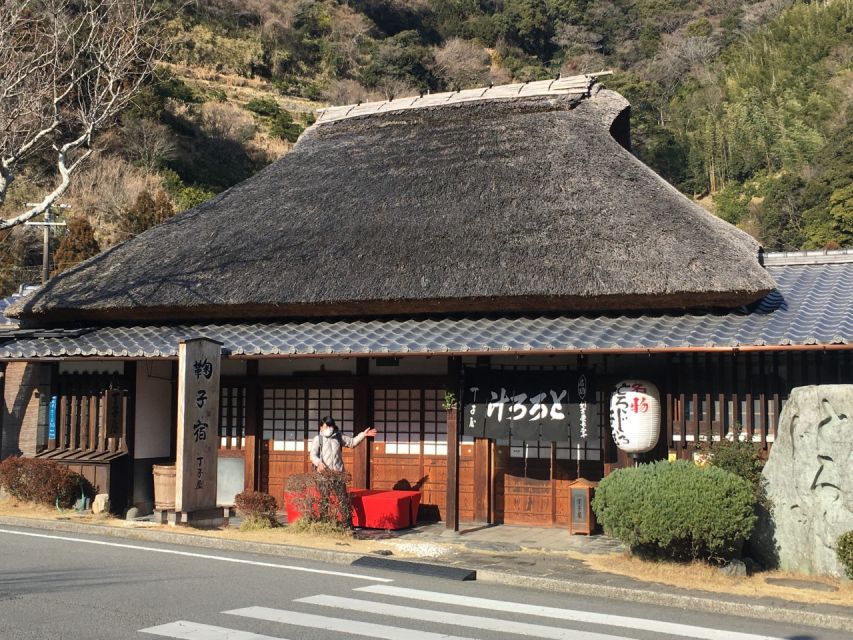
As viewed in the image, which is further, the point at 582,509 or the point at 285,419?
the point at 285,419

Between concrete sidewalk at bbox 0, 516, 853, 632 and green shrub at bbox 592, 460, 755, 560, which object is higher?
green shrub at bbox 592, 460, 755, 560

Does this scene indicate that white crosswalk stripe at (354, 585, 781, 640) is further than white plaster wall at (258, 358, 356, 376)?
No

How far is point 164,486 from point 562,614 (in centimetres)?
888

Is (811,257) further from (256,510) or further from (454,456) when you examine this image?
(256,510)

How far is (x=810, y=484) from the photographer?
9133 millimetres

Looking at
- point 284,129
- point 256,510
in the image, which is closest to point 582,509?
point 256,510

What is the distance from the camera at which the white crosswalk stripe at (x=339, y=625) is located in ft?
21.5

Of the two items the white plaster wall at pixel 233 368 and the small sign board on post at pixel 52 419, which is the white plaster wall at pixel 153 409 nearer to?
the white plaster wall at pixel 233 368

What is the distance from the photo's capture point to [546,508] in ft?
44.5

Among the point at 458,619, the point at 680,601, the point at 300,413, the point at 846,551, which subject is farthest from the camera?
the point at 300,413

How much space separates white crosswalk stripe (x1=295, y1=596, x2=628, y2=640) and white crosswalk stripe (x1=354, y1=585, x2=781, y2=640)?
0.54ft

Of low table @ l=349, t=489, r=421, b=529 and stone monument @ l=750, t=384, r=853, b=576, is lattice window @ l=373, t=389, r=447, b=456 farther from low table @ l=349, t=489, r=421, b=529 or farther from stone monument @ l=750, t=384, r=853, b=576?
stone monument @ l=750, t=384, r=853, b=576

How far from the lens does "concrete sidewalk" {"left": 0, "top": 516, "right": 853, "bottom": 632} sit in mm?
7914

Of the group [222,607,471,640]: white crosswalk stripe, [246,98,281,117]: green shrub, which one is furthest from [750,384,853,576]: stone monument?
[246,98,281,117]: green shrub
